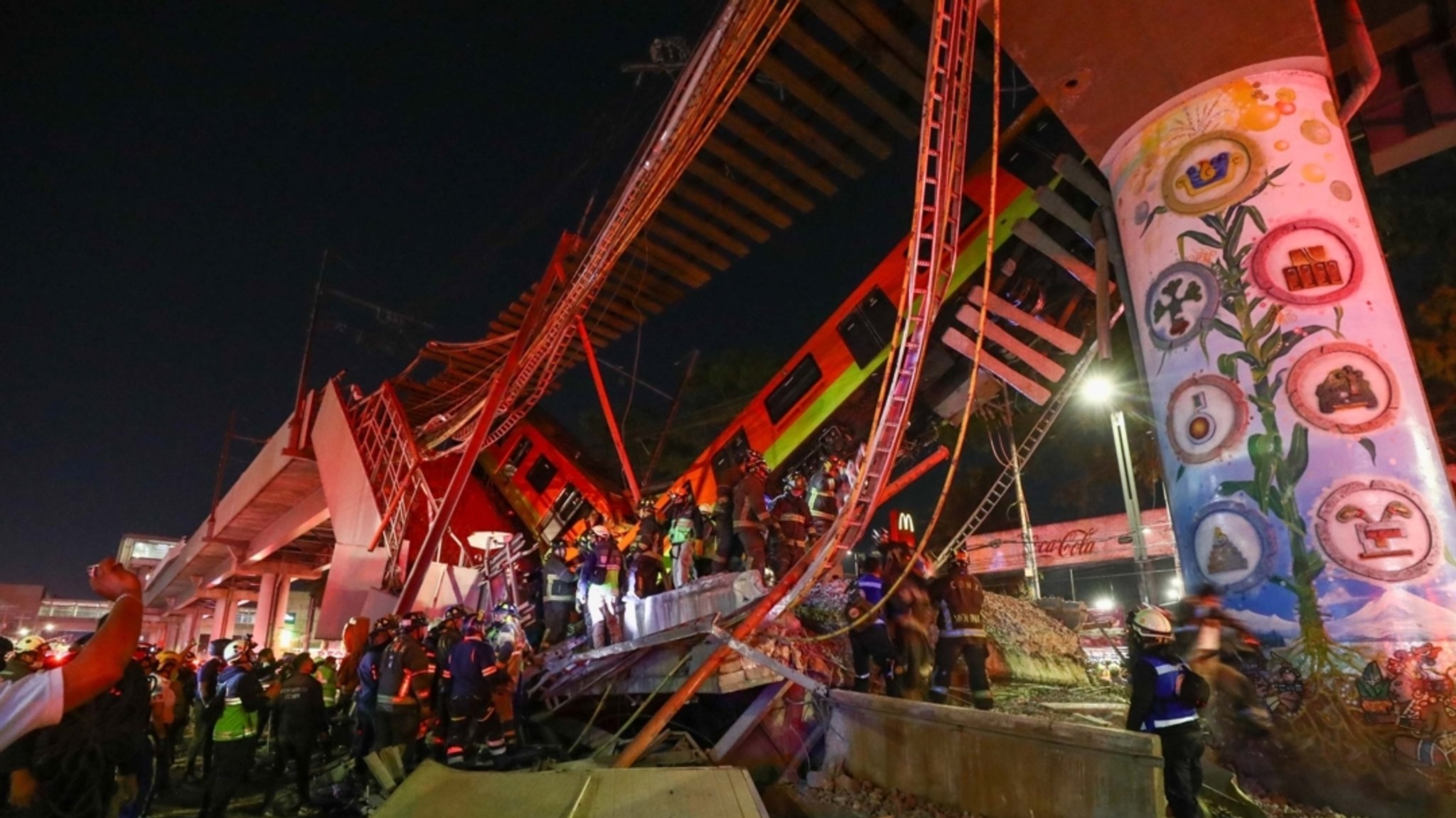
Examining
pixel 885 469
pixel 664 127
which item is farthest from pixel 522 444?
pixel 885 469

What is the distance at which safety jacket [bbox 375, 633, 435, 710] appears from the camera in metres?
7.55

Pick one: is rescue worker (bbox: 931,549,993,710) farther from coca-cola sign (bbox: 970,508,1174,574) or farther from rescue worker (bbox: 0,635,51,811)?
coca-cola sign (bbox: 970,508,1174,574)

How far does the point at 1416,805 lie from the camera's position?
424 centimetres

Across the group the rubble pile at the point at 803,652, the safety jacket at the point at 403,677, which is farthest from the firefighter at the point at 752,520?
the safety jacket at the point at 403,677

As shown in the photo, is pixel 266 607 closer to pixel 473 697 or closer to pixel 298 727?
pixel 298 727

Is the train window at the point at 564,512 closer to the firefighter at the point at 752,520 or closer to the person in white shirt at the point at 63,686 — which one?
the firefighter at the point at 752,520

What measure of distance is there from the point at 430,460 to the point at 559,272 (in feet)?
17.4

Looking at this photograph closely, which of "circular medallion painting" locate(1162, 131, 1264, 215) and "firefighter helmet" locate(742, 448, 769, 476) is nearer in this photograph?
"circular medallion painting" locate(1162, 131, 1264, 215)

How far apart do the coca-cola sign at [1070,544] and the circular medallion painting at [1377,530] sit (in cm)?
1351

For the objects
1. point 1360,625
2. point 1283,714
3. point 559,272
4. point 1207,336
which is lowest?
point 1283,714

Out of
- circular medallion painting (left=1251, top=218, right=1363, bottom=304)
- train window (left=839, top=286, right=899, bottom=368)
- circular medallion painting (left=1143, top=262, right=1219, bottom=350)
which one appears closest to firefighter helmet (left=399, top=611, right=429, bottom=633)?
train window (left=839, top=286, right=899, bottom=368)

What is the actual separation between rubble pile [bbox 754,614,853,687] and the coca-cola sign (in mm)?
13300

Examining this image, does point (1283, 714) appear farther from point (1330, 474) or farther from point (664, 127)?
point (664, 127)

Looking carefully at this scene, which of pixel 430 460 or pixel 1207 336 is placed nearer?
pixel 1207 336
